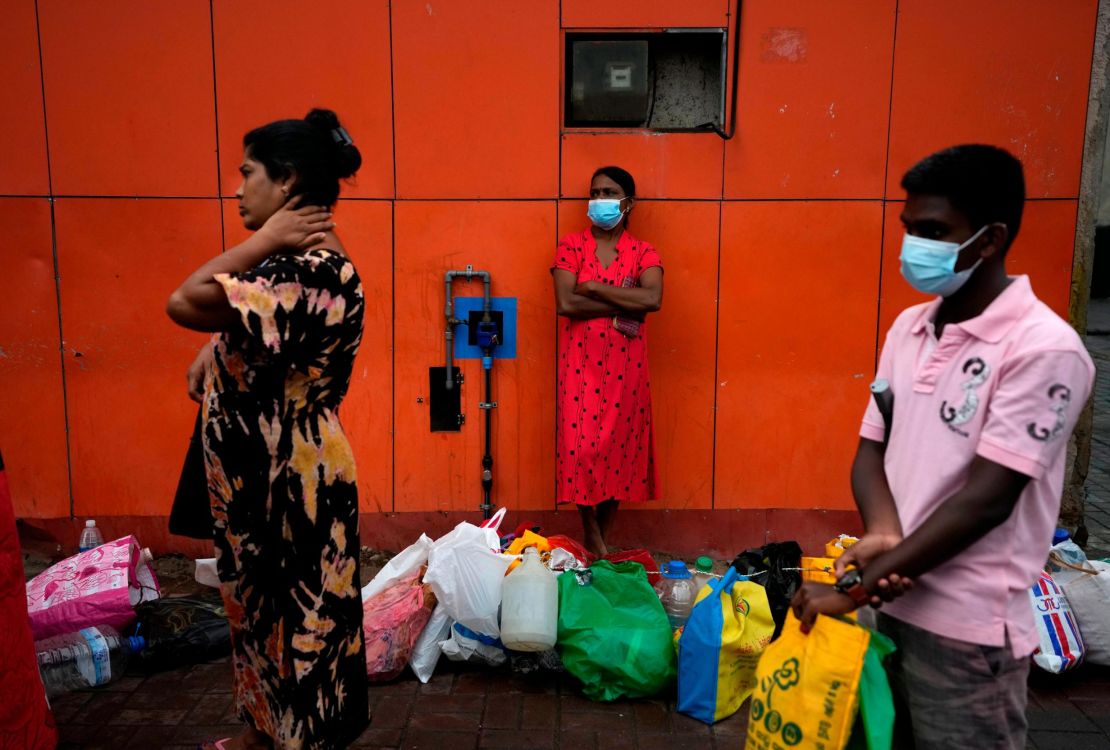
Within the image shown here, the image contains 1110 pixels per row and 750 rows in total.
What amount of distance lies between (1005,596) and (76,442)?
470 cm

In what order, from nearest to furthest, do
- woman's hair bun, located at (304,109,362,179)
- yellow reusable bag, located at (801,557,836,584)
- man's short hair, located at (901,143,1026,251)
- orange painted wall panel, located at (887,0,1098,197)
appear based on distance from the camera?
man's short hair, located at (901,143,1026,251)
woman's hair bun, located at (304,109,362,179)
yellow reusable bag, located at (801,557,836,584)
orange painted wall panel, located at (887,0,1098,197)

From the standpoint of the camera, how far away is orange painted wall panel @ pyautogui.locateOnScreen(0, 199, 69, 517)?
15.0ft

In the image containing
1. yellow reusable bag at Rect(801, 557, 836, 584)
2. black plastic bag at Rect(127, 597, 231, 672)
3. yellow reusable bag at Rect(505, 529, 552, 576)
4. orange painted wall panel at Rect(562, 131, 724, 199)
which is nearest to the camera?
yellow reusable bag at Rect(801, 557, 836, 584)

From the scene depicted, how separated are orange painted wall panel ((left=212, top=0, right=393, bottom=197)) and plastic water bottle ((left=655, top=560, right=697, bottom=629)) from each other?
101 inches

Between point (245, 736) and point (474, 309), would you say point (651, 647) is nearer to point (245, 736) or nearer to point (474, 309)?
point (245, 736)

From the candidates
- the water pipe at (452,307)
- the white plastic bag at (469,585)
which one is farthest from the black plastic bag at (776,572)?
the water pipe at (452,307)

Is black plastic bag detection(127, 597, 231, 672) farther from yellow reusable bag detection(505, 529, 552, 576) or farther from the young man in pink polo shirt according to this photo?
the young man in pink polo shirt

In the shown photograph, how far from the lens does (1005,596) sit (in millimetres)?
1682

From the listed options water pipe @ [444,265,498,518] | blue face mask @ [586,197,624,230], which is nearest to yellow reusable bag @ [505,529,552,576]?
water pipe @ [444,265,498,518]

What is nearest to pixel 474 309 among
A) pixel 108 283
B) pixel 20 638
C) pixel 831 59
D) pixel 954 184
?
pixel 108 283

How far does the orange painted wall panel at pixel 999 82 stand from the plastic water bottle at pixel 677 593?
2.40 metres

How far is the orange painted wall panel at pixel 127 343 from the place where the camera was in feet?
15.0

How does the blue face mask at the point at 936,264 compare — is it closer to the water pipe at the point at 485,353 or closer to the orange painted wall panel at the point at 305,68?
the water pipe at the point at 485,353

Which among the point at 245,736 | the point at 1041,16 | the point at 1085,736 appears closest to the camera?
the point at 245,736
